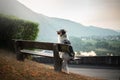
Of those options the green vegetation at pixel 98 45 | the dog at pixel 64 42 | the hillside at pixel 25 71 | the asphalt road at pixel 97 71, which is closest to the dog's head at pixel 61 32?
the dog at pixel 64 42

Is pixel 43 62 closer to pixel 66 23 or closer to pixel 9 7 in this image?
pixel 66 23

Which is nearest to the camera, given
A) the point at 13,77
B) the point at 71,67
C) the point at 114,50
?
→ the point at 13,77

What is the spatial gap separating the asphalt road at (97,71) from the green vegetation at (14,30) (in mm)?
965

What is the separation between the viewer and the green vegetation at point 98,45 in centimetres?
569

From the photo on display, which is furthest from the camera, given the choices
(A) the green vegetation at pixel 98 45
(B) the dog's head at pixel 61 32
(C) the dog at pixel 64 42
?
(A) the green vegetation at pixel 98 45

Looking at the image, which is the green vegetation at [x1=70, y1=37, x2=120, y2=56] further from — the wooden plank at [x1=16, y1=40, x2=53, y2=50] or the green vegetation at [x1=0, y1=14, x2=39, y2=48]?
the green vegetation at [x1=0, y1=14, x2=39, y2=48]

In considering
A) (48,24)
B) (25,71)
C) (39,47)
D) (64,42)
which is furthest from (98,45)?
(25,71)

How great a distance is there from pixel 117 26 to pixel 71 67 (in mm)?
1213

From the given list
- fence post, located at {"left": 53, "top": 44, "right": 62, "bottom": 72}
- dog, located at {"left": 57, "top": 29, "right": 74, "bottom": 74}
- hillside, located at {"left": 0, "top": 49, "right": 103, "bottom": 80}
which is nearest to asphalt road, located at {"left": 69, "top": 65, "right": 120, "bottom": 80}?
hillside, located at {"left": 0, "top": 49, "right": 103, "bottom": 80}

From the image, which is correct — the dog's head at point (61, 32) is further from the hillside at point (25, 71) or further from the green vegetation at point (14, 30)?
the hillside at point (25, 71)

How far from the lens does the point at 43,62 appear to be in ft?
18.1

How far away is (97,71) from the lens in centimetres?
591

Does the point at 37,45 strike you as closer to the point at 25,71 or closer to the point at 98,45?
the point at 25,71

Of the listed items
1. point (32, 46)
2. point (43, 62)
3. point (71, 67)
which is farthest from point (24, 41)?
point (71, 67)
